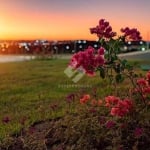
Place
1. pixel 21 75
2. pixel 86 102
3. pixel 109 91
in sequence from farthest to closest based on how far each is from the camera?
pixel 21 75 → pixel 109 91 → pixel 86 102

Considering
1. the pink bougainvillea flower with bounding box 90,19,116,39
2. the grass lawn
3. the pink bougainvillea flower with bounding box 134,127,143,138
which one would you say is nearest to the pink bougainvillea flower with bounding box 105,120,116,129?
the pink bougainvillea flower with bounding box 134,127,143,138

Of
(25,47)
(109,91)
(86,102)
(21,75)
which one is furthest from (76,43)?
(86,102)

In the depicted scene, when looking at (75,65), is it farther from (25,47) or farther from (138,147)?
(25,47)

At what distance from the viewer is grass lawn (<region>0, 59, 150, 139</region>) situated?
8.53 meters

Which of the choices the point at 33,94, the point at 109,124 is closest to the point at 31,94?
the point at 33,94

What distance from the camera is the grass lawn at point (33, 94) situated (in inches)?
336

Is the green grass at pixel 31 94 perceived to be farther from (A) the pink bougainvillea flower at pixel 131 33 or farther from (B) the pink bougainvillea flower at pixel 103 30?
(A) the pink bougainvillea flower at pixel 131 33

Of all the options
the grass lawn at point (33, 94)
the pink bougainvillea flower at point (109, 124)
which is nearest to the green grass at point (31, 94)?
the grass lawn at point (33, 94)

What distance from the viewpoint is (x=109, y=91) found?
11047mm

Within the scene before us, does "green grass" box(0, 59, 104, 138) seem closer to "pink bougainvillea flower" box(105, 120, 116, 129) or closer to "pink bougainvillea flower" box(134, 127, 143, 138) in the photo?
"pink bougainvillea flower" box(105, 120, 116, 129)

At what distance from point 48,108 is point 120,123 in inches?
116

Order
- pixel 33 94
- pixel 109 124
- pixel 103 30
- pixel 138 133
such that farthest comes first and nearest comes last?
1. pixel 33 94
2. pixel 103 30
3. pixel 109 124
4. pixel 138 133

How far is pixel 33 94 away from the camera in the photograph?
1138cm

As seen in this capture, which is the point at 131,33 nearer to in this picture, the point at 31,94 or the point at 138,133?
the point at 138,133
